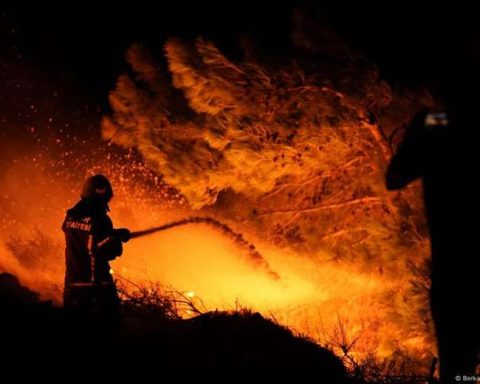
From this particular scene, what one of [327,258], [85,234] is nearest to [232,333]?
[85,234]

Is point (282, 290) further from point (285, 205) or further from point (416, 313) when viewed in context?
point (416, 313)

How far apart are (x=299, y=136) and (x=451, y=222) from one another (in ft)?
5.45

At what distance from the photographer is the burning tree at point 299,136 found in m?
4.93

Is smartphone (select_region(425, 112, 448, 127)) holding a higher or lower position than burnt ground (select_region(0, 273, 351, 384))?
higher

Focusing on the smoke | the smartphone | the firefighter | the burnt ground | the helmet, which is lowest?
the burnt ground

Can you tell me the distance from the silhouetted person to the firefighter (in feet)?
9.09

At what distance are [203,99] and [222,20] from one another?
17.9 feet

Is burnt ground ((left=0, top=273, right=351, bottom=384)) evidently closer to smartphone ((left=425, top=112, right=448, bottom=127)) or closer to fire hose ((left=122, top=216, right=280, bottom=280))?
smartphone ((left=425, top=112, right=448, bottom=127))

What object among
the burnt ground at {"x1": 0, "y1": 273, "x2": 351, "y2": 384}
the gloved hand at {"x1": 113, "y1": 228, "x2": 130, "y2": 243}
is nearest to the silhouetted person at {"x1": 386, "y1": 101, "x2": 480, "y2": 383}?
the burnt ground at {"x1": 0, "y1": 273, "x2": 351, "y2": 384}

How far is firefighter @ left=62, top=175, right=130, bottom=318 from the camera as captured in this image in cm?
409

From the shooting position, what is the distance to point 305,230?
6.07m

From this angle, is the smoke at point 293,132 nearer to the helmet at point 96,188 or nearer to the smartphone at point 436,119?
the smartphone at point 436,119

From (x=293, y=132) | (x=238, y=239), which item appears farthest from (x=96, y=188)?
(x=238, y=239)

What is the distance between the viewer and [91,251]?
4.08 metres
